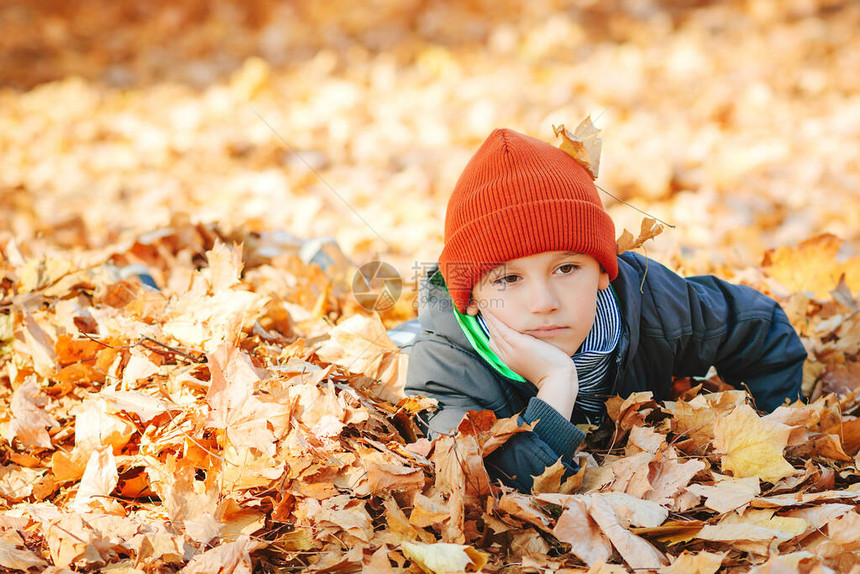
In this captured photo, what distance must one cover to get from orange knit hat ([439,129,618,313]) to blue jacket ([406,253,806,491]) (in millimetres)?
161

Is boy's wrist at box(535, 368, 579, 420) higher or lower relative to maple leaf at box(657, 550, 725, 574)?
higher

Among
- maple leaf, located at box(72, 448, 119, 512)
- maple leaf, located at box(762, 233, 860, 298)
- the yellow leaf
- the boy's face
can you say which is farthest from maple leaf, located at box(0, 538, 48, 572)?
maple leaf, located at box(762, 233, 860, 298)

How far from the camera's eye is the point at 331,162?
5.05 m

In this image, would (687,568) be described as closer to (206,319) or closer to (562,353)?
(562,353)

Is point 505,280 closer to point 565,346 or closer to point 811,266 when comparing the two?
point 565,346

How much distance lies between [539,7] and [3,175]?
17.5 ft

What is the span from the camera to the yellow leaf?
4.73 feet

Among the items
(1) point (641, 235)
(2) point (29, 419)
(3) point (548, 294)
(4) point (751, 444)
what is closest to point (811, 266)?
(1) point (641, 235)

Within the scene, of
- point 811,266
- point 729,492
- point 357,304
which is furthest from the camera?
point 811,266

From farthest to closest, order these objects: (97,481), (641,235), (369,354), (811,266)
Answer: (811,266) < (369,354) < (641,235) < (97,481)

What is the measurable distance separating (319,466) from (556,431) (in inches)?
22.6

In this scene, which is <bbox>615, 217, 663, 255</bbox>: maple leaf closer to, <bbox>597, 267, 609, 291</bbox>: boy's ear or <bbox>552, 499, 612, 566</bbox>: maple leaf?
<bbox>597, 267, 609, 291</bbox>: boy's ear

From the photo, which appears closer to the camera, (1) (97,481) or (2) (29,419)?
(1) (97,481)

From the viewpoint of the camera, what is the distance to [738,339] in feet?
7.47
